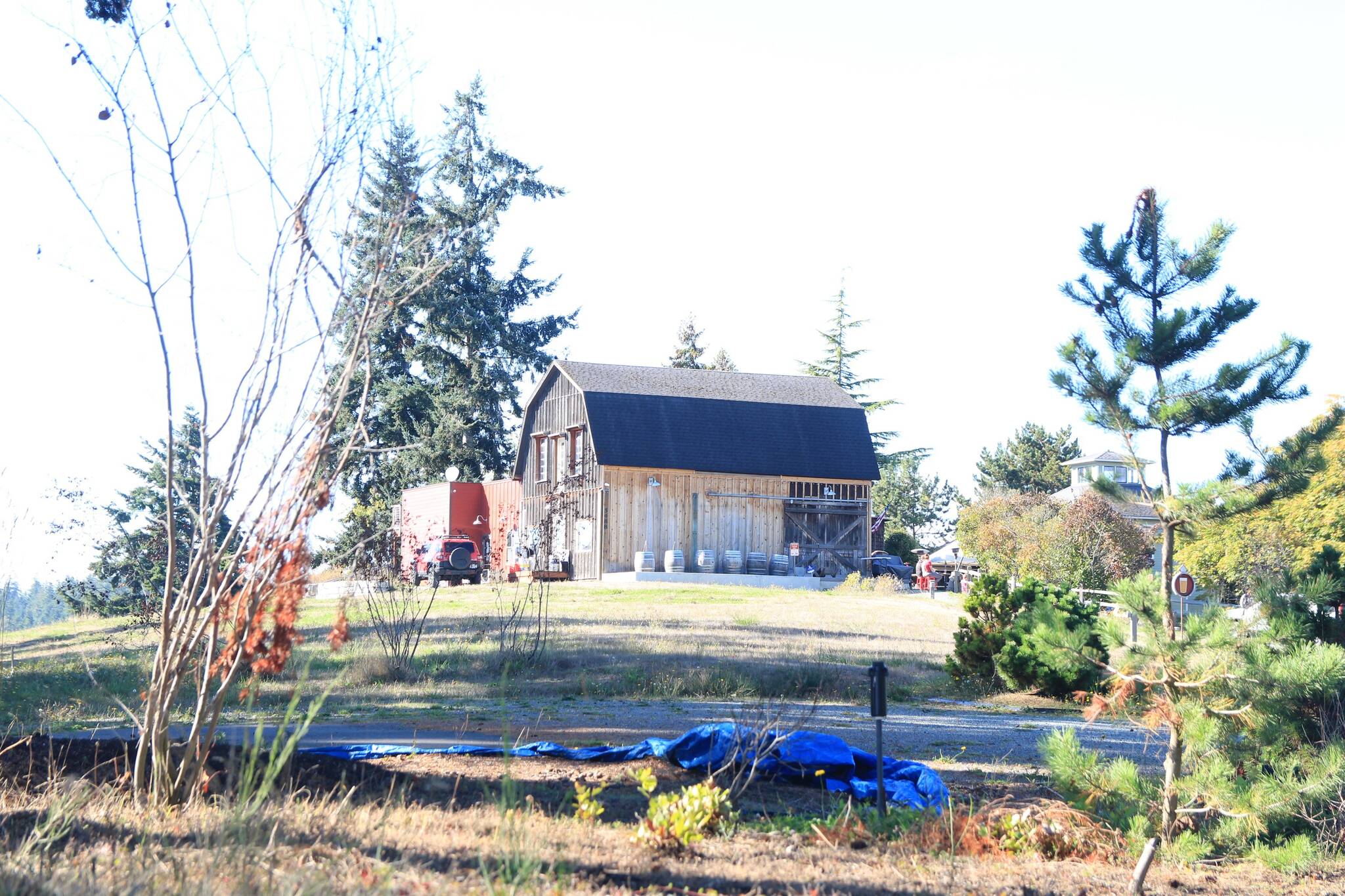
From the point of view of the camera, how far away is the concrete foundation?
37906mm

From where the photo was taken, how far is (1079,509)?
42594 mm

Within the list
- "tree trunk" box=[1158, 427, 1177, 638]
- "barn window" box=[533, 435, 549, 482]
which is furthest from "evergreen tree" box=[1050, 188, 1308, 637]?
"barn window" box=[533, 435, 549, 482]

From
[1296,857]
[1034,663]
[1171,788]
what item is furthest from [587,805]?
[1034,663]

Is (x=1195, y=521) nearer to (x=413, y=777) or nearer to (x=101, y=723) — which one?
(x=413, y=777)

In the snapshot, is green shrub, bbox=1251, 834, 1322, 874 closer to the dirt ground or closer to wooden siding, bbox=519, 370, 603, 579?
the dirt ground

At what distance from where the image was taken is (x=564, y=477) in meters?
37.8

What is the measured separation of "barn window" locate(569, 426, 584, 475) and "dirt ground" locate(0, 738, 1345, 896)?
33196mm

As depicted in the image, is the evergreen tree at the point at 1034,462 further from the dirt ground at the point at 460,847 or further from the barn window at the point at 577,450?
the dirt ground at the point at 460,847

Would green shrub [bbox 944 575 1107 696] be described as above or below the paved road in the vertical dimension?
above

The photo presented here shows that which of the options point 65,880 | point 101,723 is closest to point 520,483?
point 101,723

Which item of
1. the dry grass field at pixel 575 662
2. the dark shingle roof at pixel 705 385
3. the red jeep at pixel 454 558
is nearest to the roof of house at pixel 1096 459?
the dark shingle roof at pixel 705 385

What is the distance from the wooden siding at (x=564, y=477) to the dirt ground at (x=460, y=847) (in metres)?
29.2

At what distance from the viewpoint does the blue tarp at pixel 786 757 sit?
809cm

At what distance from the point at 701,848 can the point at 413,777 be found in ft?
7.75
